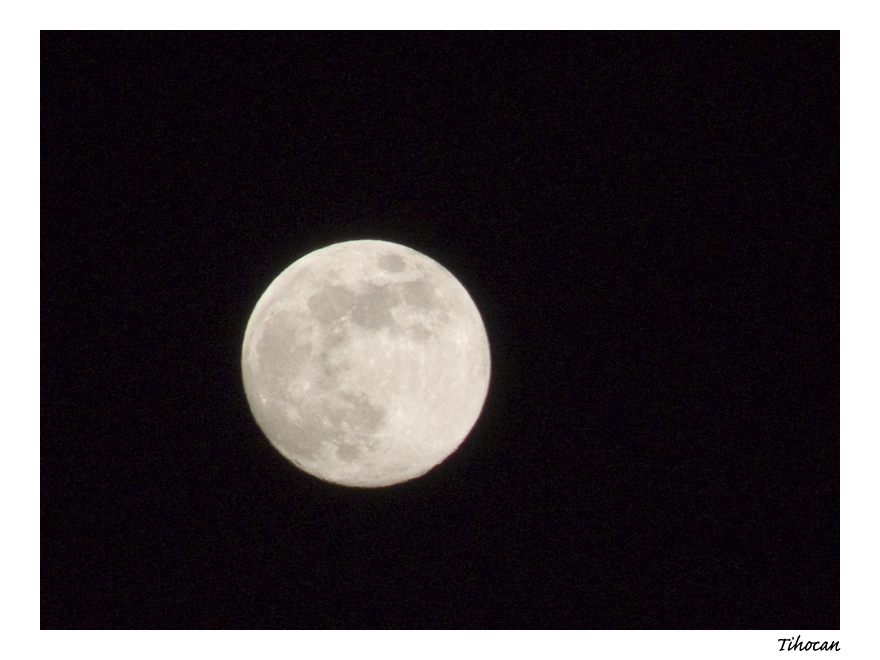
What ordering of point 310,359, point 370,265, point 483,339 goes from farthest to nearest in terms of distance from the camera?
point 483,339
point 370,265
point 310,359

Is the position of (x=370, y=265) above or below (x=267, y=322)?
above

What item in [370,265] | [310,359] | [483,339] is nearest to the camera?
[310,359]

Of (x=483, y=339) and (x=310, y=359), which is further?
(x=483, y=339)

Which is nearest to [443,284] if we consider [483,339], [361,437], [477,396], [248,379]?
[483,339]

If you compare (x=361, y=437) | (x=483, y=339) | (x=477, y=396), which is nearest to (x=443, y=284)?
(x=483, y=339)

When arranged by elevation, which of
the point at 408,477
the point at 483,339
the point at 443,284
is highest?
the point at 443,284

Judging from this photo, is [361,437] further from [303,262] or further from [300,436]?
[303,262]

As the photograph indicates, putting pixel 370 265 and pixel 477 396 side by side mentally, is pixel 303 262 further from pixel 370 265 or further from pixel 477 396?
pixel 477 396
